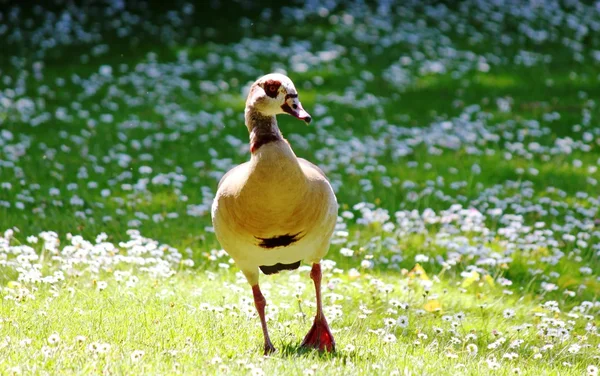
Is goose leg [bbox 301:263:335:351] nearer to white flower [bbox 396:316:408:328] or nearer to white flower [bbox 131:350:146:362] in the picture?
white flower [bbox 396:316:408:328]

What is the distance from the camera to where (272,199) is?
4.80 m

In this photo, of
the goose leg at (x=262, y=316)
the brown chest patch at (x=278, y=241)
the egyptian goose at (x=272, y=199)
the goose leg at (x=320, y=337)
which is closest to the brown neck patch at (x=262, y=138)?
the egyptian goose at (x=272, y=199)

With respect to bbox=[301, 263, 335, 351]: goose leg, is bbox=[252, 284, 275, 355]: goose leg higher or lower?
higher

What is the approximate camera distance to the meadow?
546 centimetres

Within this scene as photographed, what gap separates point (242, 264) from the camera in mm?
5297

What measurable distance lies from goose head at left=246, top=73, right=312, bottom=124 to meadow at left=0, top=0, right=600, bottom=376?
55.2 inches

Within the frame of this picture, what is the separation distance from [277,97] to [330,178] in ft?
16.4

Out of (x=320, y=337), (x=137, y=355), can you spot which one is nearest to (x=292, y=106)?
(x=320, y=337)

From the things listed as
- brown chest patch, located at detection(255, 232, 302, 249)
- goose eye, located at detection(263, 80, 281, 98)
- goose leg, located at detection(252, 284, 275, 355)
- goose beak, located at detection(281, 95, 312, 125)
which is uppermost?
goose eye, located at detection(263, 80, 281, 98)

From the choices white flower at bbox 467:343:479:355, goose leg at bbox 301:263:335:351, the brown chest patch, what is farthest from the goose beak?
white flower at bbox 467:343:479:355

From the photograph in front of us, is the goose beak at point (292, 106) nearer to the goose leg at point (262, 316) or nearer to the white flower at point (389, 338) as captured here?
the goose leg at point (262, 316)

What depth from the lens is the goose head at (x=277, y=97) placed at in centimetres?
486

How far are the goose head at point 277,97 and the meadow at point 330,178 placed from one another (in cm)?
140

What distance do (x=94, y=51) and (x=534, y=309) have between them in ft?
39.0
